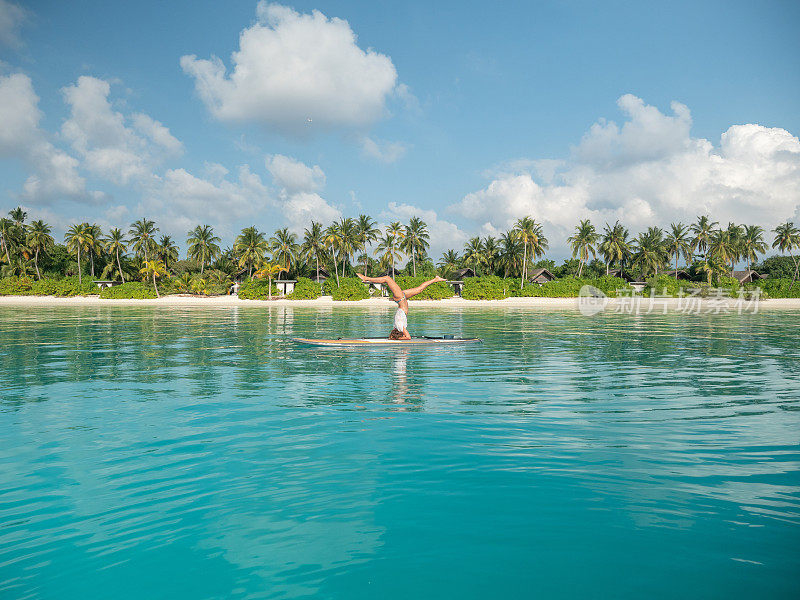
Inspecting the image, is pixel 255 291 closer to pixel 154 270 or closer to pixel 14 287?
pixel 154 270

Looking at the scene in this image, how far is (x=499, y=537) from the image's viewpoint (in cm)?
532

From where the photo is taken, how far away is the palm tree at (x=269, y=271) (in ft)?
274

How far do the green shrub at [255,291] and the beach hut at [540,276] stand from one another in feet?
149

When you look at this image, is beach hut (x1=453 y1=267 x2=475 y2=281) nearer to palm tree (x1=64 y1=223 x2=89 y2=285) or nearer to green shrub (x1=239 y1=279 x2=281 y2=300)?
green shrub (x1=239 y1=279 x2=281 y2=300)

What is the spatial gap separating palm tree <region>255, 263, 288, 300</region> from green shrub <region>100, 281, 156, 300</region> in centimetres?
1770

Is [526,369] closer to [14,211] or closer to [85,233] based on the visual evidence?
[85,233]

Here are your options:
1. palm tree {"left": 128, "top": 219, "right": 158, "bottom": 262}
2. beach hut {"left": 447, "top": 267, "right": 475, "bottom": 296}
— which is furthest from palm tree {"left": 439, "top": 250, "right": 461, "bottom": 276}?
palm tree {"left": 128, "top": 219, "right": 158, "bottom": 262}

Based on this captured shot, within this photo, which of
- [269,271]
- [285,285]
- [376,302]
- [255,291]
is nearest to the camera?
[376,302]

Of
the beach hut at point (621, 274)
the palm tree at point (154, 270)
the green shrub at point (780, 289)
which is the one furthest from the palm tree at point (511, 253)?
the palm tree at point (154, 270)

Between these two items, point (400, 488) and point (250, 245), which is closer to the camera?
point (400, 488)

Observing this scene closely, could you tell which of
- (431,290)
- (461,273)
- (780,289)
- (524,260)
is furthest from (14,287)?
(780,289)

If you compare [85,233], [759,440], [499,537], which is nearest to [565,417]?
[759,440]

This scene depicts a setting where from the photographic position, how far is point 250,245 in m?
91.3

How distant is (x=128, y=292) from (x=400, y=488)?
89.0m
